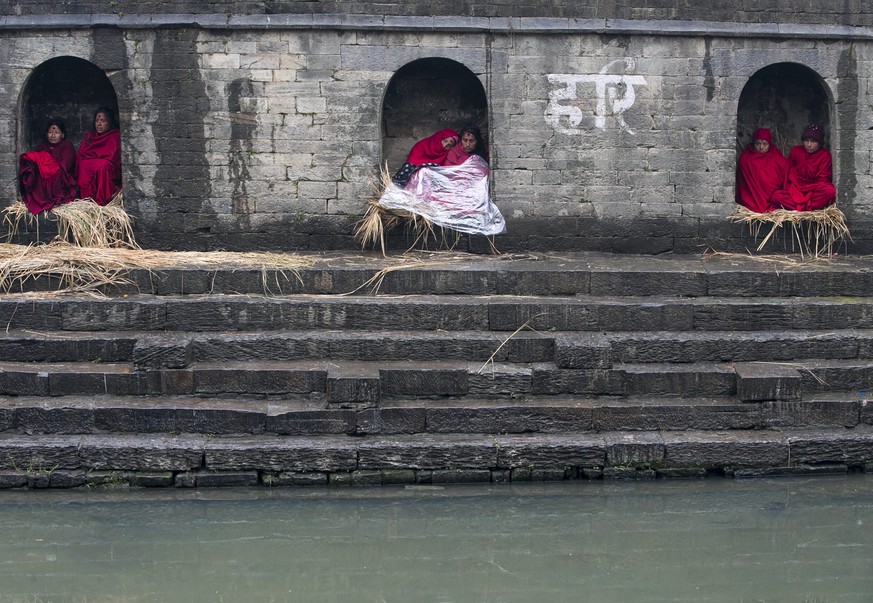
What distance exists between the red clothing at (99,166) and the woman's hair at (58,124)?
0.26 metres

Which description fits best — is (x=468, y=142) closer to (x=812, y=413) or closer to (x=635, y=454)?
(x=635, y=454)

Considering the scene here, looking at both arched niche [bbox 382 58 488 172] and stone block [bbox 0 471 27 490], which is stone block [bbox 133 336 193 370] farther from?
arched niche [bbox 382 58 488 172]

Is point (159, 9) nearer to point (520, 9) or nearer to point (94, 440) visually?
point (520, 9)

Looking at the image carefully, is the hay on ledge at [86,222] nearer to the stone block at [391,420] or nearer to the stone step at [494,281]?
the stone step at [494,281]

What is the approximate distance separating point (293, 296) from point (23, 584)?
3.98m

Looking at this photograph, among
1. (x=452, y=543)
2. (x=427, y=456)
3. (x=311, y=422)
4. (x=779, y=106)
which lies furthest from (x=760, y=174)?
(x=452, y=543)

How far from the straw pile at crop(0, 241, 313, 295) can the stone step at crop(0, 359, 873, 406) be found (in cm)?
117

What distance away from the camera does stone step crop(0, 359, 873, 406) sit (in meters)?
8.62

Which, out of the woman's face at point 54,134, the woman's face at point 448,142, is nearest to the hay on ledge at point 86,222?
the woman's face at point 54,134

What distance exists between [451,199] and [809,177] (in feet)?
12.6

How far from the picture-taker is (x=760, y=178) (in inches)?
464

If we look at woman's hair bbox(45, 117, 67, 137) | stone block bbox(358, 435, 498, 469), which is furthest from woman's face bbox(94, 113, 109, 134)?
stone block bbox(358, 435, 498, 469)

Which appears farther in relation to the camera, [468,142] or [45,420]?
[468,142]

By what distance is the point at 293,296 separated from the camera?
31.8 feet
